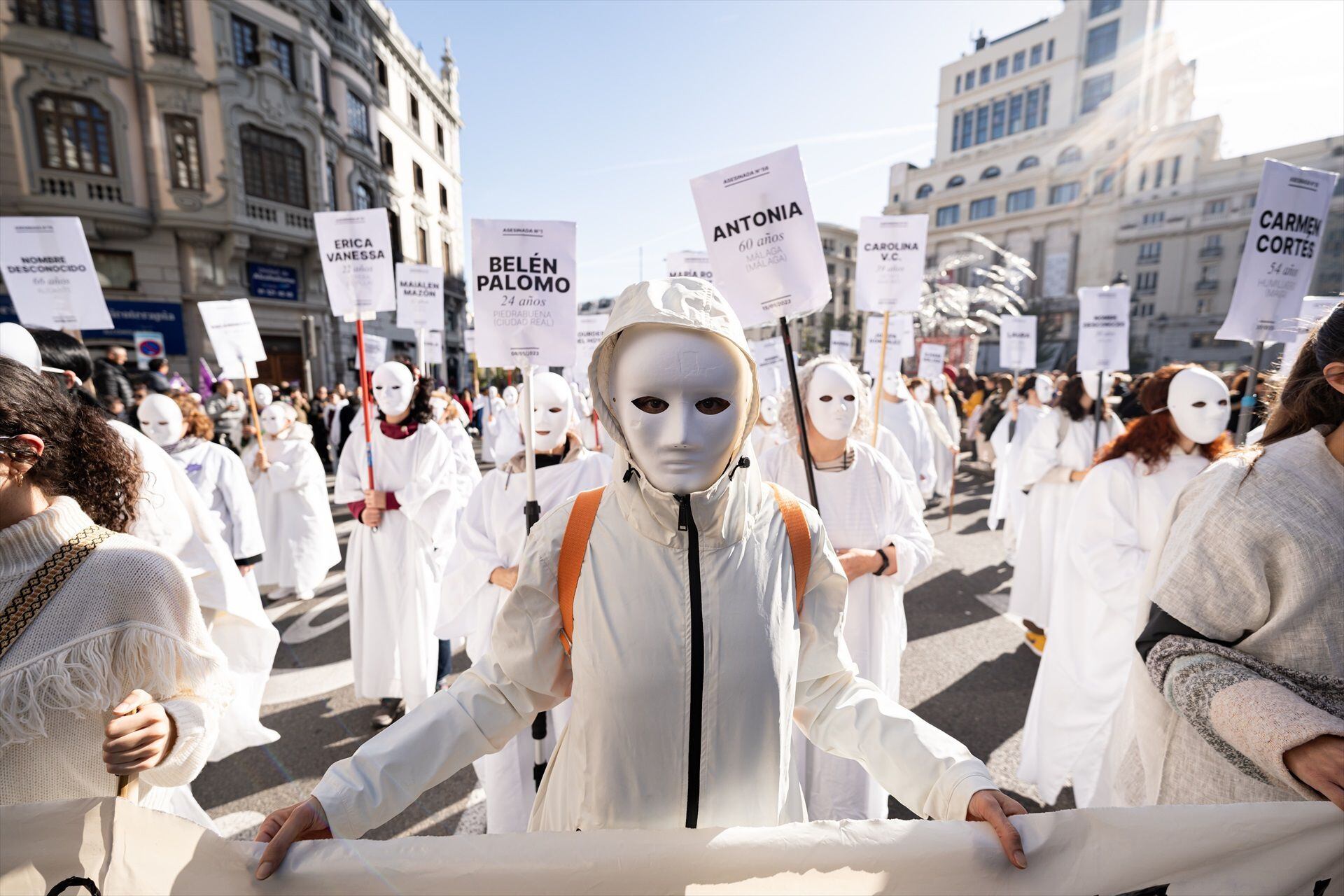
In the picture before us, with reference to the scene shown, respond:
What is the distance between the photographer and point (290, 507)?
5613mm

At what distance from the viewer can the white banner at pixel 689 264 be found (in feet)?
19.4

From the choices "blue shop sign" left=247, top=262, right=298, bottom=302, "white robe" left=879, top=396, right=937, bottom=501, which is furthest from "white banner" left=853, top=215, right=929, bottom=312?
"blue shop sign" left=247, top=262, right=298, bottom=302

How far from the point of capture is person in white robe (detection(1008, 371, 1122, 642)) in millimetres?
4777

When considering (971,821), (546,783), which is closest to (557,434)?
(546,783)

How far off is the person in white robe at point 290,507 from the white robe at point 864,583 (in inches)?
187

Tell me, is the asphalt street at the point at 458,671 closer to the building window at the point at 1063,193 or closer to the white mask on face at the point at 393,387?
the white mask on face at the point at 393,387

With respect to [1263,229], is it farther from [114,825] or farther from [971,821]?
[114,825]

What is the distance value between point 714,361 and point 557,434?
1963mm

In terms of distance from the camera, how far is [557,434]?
3.03 meters

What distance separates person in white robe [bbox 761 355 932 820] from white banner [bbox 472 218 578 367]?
119cm

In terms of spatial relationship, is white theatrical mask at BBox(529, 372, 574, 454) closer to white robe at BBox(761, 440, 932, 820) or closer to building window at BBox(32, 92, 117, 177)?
white robe at BBox(761, 440, 932, 820)

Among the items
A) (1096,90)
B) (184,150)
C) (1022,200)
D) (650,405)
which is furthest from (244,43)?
(1096,90)

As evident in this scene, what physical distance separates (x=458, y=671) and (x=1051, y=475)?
483 cm

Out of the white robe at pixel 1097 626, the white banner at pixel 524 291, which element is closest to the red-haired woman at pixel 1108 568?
the white robe at pixel 1097 626
